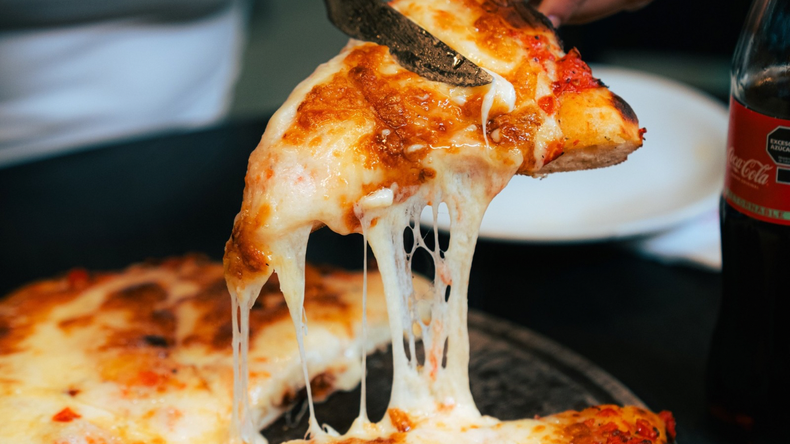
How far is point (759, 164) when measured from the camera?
4.33 ft

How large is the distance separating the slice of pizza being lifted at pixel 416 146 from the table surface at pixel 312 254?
488 mm

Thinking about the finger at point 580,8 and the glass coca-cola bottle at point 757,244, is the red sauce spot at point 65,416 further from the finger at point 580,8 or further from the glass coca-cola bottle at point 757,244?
the glass coca-cola bottle at point 757,244

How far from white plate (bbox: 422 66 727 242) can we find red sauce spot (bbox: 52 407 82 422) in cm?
106

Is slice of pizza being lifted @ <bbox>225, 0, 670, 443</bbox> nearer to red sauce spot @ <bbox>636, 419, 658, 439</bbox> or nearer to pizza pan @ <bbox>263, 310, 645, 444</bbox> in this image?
red sauce spot @ <bbox>636, 419, 658, 439</bbox>

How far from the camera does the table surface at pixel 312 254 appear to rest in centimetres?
176

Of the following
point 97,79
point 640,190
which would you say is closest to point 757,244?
point 640,190

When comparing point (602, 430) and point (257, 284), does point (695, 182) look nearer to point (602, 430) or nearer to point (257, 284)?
point (602, 430)

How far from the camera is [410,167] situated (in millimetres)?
1203

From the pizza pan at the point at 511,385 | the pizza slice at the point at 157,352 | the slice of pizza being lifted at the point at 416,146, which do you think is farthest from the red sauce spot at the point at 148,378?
the slice of pizza being lifted at the point at 416,146

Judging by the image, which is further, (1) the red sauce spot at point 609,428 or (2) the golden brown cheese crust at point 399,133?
(1) the red sauce spot at point 609,428

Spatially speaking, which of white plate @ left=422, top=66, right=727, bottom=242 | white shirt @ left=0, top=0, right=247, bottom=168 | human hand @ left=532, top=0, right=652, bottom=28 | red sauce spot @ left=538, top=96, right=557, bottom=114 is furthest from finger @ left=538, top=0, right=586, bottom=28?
white shirt @ left=0, top=0, right=247, bottom=168

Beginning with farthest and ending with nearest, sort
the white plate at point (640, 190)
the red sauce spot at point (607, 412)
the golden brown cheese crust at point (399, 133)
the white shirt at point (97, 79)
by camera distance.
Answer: the white shirt at point (97, 79), the white plate at point (640, 190), the red sauce spot at point (607, 412), the golden brown cheese crust at point (399, 133)

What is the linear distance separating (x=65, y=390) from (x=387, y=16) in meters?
0.94

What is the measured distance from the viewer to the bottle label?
50.5 inches
